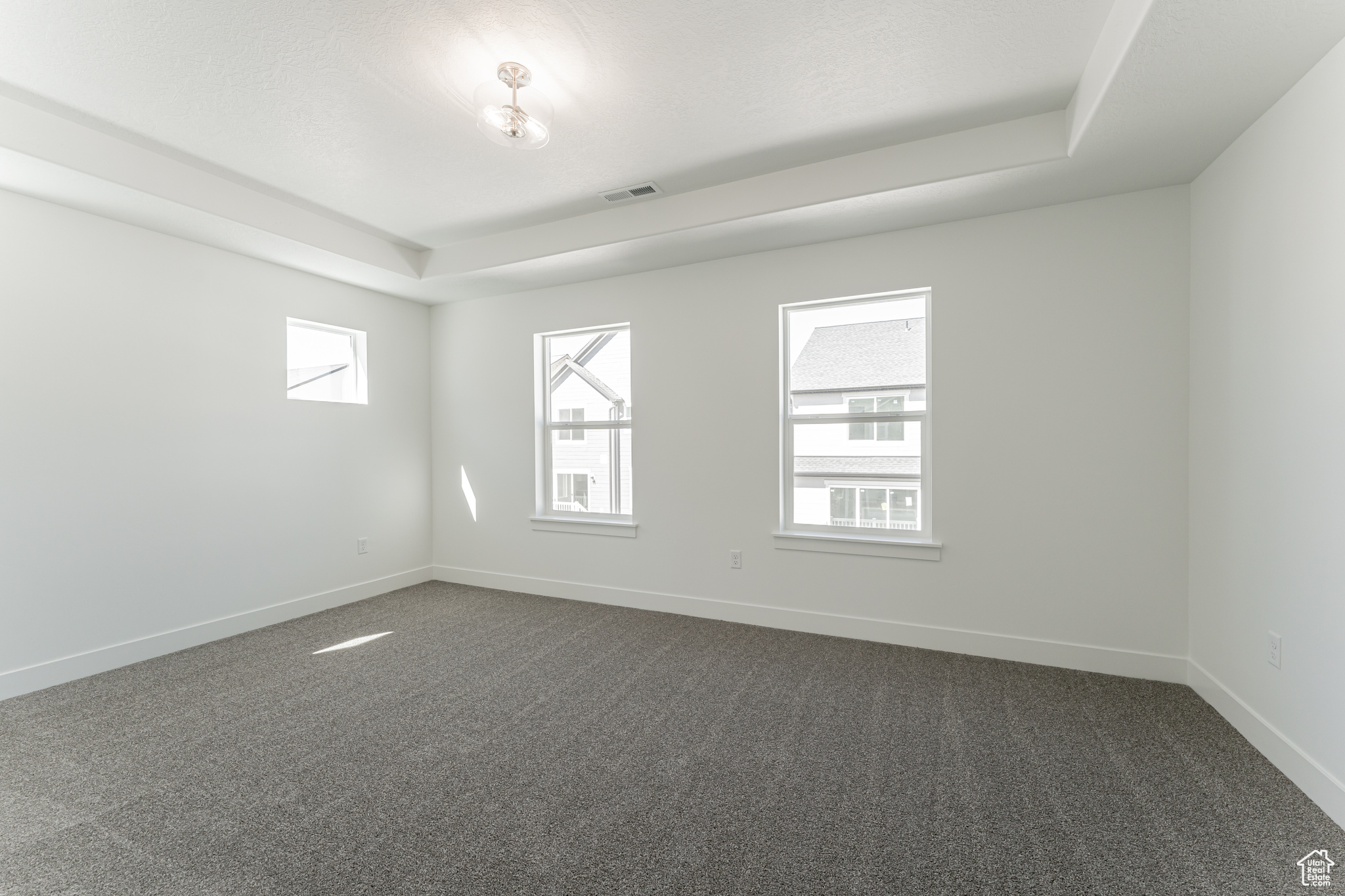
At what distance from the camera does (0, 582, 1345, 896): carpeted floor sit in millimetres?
1649

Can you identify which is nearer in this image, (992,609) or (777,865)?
(777,865)

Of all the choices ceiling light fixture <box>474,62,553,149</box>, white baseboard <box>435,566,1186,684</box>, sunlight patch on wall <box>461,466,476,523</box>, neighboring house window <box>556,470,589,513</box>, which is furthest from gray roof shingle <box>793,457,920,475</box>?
sunlight patch on wall <box>461,466,476,523</box>

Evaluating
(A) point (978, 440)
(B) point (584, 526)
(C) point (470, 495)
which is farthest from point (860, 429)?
(C) point (470, 495)

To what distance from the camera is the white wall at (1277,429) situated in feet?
6.25

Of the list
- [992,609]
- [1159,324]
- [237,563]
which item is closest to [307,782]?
[237,563]

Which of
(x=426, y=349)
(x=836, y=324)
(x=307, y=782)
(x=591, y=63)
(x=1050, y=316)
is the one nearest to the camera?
(x=307, y=782)

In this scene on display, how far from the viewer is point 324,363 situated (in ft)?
14.5

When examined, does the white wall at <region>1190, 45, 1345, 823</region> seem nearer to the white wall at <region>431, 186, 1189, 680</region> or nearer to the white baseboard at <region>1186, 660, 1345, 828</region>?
the white baseboard at <region>1186, 660, 1345, 828</region>

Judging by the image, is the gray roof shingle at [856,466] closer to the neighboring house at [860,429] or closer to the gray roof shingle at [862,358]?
the neighboring house at [860,429]

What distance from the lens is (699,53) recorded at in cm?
221

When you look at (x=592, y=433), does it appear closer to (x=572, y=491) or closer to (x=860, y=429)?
(x=572, y=491)

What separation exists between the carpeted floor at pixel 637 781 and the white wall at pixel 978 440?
0.38 metres

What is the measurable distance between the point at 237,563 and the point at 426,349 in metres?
2.23

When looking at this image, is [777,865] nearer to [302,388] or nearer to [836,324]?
[836,324]
